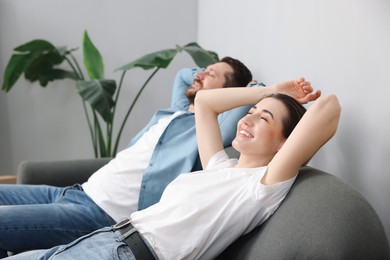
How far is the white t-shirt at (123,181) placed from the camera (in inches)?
66.6

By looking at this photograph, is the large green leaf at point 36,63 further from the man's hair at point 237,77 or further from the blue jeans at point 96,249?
the blue jeans at point 96,249

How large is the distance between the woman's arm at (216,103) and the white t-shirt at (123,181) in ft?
1.06

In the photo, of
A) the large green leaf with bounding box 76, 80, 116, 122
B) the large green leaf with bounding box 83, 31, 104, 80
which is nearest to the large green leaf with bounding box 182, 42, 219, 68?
the large green leaf with bounding box 76, 80, 116, 122

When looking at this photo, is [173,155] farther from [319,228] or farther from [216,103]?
[319,228]

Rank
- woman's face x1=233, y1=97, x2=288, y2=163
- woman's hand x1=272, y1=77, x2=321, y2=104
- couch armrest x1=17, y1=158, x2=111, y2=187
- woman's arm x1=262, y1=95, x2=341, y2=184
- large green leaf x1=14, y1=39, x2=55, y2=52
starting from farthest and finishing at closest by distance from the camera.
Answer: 1. large green leaf x1=14, y1=39, x2=55, y2=52
2. couch armrest x1=17, y1=158, x2=111, y2=187
3. woman's hand x1=272, y1=77, x2=321, y2=104
4. woman's face x1=233, y1=97, x2=288, y2=163
5. woman's arm x1=262, y1=95, x2=341, y2=184

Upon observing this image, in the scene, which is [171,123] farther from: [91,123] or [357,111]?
[91,123]

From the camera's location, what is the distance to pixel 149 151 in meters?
1.80

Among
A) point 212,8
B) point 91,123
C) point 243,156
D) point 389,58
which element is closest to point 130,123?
point 91,123

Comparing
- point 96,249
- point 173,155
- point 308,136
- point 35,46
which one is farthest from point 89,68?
point 308,136

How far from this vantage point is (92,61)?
2.83 m

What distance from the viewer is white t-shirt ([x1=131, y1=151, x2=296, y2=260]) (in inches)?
44.1

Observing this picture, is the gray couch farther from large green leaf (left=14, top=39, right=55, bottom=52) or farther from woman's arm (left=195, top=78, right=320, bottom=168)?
large green leaf (left=14, top=39, right=55, bottom=52)

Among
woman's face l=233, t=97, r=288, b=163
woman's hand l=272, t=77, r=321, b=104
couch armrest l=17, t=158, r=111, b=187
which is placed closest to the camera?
woman's face l=233, t=97, r=288, b=163

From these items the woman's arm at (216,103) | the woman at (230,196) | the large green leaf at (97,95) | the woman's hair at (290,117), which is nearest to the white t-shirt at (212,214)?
the woman at (230,196)
